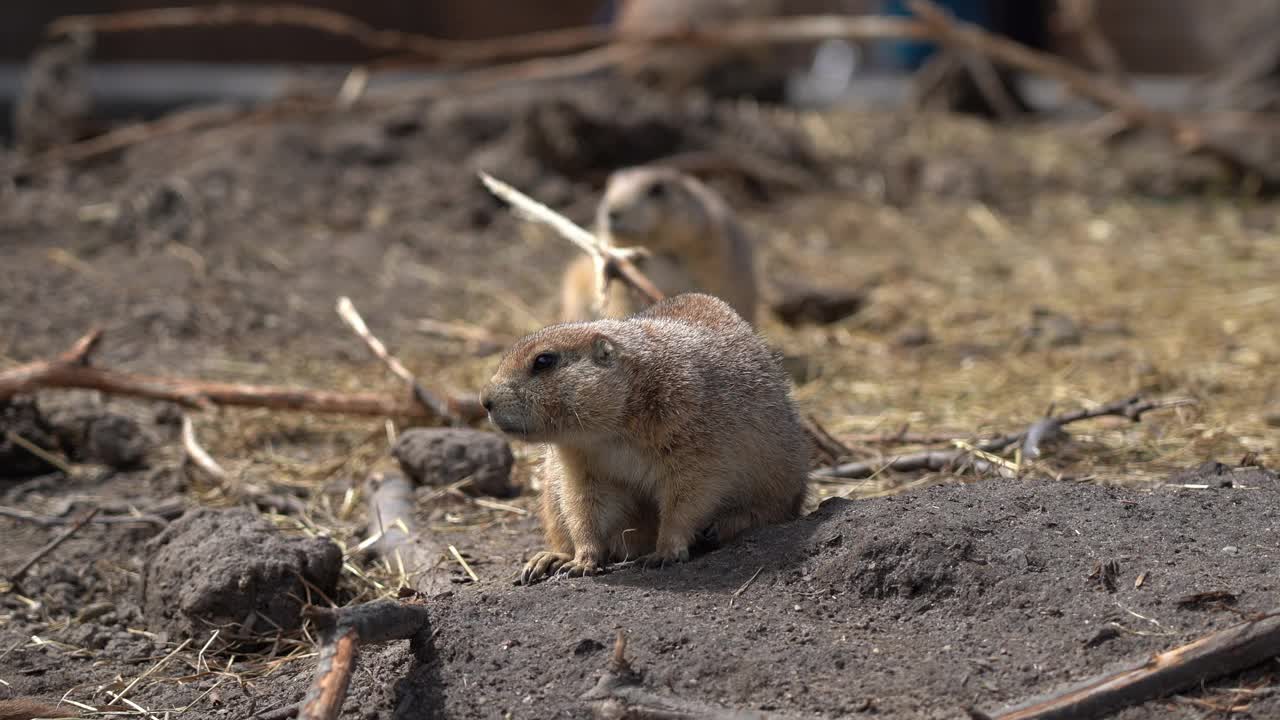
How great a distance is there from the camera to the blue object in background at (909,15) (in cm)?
1992

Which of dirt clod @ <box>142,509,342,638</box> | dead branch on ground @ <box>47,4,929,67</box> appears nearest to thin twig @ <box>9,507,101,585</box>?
dirt clod @ <box>142,509,342,638</box>

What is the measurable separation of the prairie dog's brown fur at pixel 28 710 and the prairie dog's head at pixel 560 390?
1.42 m

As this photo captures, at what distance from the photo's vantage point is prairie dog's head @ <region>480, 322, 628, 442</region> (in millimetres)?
3912

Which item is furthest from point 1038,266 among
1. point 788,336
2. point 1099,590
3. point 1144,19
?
point 1144,19

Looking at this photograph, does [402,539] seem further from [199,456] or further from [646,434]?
[199,456]

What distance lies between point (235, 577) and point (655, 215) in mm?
4097

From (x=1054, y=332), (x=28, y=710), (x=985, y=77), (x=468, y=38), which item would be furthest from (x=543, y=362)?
(x=468, y=38)

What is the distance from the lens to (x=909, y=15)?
20.3 meters

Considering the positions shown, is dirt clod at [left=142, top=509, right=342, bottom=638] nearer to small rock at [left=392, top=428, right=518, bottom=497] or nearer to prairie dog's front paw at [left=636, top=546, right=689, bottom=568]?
small rock at [left=392, top=428, right=518, bottom=497]

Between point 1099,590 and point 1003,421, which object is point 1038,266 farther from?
point 1099,590

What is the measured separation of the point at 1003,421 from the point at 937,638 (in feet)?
8.48

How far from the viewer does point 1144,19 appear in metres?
17.5

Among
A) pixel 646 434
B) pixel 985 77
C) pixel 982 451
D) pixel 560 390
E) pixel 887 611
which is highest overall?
pixel 560 390

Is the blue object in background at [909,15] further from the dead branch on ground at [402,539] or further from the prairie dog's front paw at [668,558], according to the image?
the prairie dog's front paw at [668,558]
